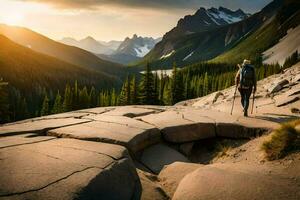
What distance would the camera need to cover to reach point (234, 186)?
643cm

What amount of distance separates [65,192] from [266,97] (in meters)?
21.0

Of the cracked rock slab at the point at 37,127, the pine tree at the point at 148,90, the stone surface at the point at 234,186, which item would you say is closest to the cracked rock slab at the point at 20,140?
the cracked rock slab at the point at 37,127

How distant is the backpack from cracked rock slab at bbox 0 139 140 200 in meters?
8.46

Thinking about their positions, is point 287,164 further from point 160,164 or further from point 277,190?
point 160,164

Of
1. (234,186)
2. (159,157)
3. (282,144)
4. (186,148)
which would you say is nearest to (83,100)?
(186,148)

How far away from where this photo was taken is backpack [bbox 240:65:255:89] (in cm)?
1495

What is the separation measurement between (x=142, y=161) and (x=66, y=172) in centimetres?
338

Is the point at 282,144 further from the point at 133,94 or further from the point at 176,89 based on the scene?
the point at 176,89

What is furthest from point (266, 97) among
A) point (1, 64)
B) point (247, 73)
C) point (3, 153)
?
point (1, 64)

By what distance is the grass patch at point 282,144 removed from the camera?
7785mm

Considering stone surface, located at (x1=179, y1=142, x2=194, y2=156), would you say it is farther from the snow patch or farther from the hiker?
the snow patch

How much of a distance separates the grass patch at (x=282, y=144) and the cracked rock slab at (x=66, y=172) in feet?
10.5

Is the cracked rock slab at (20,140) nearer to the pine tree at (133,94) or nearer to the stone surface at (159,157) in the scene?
the stone surface at (159,157)

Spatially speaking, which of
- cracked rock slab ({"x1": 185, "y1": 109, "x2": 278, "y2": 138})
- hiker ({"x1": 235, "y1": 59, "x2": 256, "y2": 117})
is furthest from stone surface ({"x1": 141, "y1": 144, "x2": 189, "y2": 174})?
hiker ({"x1": 235, "y1": 59, "x2": 256, "y2": 117})
